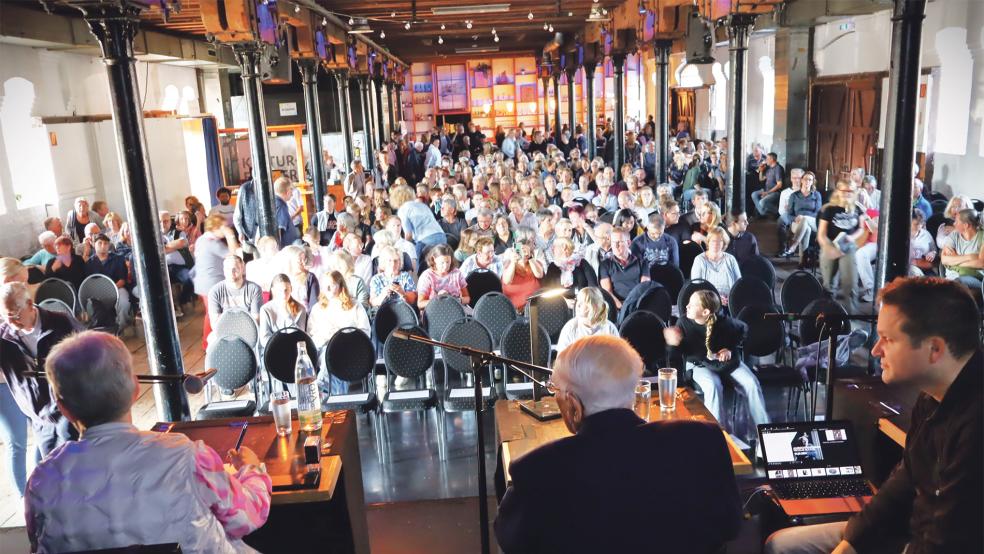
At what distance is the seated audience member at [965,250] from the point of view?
645 centimetres

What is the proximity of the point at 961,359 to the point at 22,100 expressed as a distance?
13204mm

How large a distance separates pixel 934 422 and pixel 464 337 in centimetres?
377

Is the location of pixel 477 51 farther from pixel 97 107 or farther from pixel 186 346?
pixel 186 346

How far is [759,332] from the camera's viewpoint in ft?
18.6

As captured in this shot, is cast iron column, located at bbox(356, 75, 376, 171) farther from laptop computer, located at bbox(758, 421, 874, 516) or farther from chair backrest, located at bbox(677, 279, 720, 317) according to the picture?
laptop computer, located at bbox(758, 421, 874, 516)

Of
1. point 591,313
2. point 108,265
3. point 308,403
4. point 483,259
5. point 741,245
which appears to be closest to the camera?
point 308,403

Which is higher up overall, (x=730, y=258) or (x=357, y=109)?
(x=357, y=109)

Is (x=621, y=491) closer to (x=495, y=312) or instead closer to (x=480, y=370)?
(x=480, y=370)

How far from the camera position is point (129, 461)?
2098 millimetres

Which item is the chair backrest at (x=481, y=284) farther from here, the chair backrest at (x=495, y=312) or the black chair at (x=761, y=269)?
the black chair at (x=761, y=269)

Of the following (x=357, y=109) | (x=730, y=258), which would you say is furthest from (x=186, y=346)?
(x=357, y=109)

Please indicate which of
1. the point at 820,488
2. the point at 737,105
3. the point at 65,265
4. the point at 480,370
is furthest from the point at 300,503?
the point at 737,105

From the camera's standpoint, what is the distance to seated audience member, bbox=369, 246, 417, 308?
647cm

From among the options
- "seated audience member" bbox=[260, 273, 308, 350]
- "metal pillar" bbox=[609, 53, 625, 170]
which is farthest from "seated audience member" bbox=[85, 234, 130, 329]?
"metal pillar" bbox=[609, 53, 625, 170]
